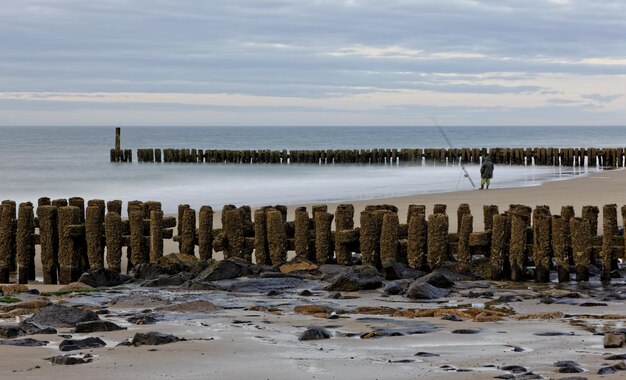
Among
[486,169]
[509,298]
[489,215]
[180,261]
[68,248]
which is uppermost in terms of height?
[486,169]

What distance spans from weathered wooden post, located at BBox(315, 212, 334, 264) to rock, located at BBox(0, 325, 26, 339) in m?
5.47

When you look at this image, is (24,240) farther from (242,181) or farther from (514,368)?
(242,181)

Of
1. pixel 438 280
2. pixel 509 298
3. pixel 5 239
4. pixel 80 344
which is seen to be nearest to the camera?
pixel 80 344

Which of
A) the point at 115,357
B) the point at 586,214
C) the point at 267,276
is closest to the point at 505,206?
the point at 586,214

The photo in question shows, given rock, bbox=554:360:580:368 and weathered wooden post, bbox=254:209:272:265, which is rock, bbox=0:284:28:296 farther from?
rock, bbox=554:360:580:368

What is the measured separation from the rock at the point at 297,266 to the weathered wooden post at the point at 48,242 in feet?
10.4

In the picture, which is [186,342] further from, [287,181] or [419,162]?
[419,162]

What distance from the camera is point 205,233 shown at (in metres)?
13.7

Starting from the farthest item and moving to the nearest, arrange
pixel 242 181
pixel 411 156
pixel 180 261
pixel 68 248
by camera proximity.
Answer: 1. pixel 411 156
2. pixel 242 181
3. pixel 68 248
4. pixel 180 261

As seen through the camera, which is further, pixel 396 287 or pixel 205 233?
pixel 205 233

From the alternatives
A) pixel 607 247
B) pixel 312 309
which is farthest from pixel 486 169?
pixel 312 309

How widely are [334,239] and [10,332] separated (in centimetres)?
588

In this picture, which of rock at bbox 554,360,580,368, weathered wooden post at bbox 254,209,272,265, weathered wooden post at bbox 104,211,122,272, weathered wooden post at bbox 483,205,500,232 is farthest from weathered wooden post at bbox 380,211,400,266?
rock at bbox 554,360,580,368

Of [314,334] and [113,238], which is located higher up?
[113,238]
